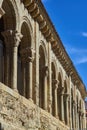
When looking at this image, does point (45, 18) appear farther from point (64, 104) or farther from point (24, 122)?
point (64, 104)

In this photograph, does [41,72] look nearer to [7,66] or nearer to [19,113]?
[7,66]

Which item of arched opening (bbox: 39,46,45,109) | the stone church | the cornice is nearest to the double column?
the stone church

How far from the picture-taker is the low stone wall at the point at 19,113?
1197 cm

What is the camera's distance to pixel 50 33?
715 inches

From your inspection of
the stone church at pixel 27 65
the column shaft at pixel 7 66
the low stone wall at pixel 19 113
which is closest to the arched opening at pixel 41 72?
the stone church at pixel 27 65

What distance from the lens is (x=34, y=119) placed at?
48.2 feet

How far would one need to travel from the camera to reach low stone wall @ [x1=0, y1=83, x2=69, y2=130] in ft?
39.3

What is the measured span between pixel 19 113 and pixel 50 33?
19.2ft

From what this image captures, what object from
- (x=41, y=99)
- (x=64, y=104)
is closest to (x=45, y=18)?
(x=41, y=99)

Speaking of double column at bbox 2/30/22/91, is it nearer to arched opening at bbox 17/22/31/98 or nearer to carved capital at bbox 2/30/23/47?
carved capital at bbox 2/30/23/47

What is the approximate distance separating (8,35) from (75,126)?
14035 mm

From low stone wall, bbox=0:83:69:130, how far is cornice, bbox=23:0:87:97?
351cm

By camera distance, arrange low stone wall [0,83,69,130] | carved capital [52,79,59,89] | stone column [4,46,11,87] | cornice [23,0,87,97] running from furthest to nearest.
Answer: carved capital [52,79,59,89] → cornice [23,0,87,97] → stone column [4,46,11,87] → low stone wall [0,83,69,130]

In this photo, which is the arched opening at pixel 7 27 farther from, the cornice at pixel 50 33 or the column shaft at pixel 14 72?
the cornice at pixel 50 33
